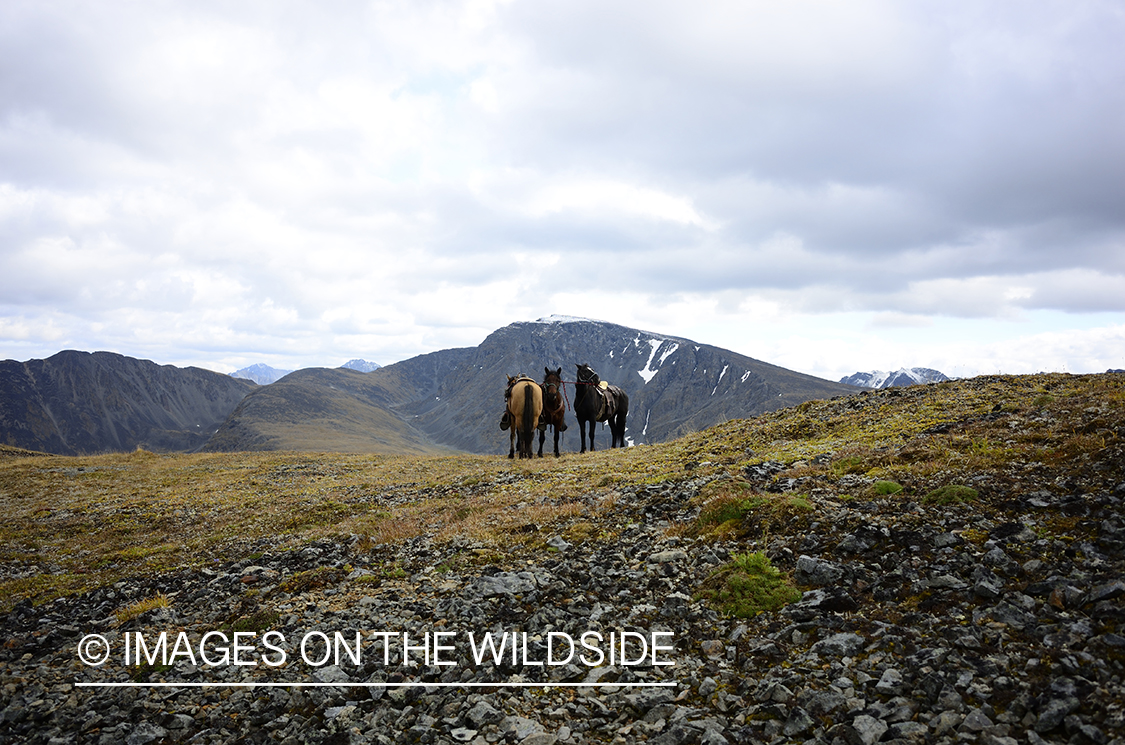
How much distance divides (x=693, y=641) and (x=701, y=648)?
16 cm

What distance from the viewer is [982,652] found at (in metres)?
5.09

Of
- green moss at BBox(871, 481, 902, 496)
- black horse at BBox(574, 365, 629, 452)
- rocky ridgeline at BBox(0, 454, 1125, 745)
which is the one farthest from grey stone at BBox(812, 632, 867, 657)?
black horse at BBox(574, 365, 629, 452)

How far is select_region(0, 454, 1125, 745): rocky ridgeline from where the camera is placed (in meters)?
4.74

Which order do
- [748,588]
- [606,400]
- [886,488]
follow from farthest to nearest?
1. [606,400]
2. [886,488]
3. [748,588]

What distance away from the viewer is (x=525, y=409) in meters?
26.4

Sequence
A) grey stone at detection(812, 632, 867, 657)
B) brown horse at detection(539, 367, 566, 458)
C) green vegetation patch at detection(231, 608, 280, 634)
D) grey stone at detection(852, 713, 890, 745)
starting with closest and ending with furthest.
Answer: grey stone at detection(852, 713, 890, 745) → grey stone at detection(812, 632, 867, 657) → green vegetation patch at detection(231, 608, 280, 634) → brown horse at detection(539, 367, 566, 458)

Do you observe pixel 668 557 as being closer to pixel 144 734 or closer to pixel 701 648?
pixel 701 648

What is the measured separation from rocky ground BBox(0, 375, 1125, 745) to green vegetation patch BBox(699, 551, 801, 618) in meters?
0.18

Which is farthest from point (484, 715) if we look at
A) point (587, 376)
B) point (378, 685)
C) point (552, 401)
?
point (587, 376)

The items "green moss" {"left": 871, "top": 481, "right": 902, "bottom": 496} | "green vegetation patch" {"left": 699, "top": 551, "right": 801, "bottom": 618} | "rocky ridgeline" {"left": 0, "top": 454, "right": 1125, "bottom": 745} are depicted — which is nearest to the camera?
"rocky ridgeline" {"left": 0, "top": 454, "right": 1125, "bottom": 745}

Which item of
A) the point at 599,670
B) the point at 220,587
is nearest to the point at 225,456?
the point at 220,587

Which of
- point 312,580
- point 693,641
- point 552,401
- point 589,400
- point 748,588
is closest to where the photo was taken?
point 693,641

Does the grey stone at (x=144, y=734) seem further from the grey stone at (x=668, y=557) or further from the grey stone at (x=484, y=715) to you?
the grey stone at (x=668, y=557)

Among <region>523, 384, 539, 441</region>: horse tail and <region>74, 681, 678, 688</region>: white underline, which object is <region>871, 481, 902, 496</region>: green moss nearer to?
<region>74, 681, 678, 688</region>: white underline
